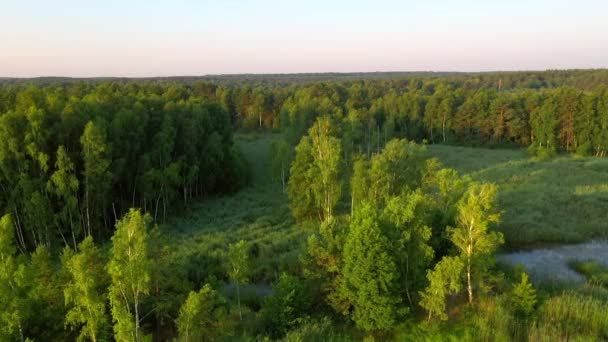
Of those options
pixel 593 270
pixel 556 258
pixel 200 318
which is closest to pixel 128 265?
pixel 200 318

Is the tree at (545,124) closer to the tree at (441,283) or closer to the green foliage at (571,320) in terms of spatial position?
the green foliage at (571,320)

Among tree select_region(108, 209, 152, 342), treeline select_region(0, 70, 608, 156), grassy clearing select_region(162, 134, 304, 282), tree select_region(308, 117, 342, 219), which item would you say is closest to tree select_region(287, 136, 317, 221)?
tree select_region(308, 117, 342, 219)

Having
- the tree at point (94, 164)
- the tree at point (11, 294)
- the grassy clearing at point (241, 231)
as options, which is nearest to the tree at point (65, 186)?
the tree at point (94, 164)

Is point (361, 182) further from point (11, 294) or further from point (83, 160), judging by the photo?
point (11, 294)

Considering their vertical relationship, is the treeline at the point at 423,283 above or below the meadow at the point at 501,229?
above

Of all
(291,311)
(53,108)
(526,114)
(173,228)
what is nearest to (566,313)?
(291,311)
